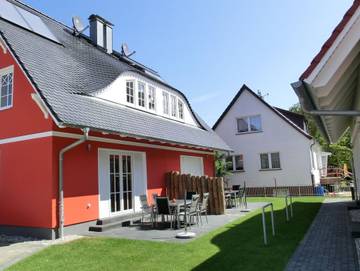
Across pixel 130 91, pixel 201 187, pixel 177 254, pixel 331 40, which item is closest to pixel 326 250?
pixel 177 254

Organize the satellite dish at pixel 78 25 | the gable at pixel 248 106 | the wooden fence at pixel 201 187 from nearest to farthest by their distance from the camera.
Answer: the wooden fence at pixel 201 187
the satellite dish at pixel 78 25
the gable at pixel 248 106

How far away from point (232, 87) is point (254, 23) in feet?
55.7

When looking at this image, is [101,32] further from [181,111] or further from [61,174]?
[61,174]

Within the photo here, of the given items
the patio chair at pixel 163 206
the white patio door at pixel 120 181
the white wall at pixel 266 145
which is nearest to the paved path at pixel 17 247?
the white patio door at pixel 120 181

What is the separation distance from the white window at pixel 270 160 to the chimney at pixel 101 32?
14044 millimetres

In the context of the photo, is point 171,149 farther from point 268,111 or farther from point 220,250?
point 268,111

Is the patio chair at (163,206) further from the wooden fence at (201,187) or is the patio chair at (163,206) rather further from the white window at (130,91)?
the white window at (130,91)

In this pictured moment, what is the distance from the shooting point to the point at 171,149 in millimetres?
15414

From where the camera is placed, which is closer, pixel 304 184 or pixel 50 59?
pixel 50 59

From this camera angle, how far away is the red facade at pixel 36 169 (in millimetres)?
9430

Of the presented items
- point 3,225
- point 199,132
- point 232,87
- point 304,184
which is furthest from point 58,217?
point 232,87

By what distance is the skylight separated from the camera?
1230 cm

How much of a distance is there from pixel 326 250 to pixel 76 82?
942 cm

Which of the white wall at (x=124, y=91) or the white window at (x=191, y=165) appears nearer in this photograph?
the white wall at (x=124, y=91)
